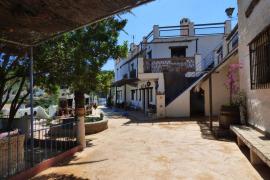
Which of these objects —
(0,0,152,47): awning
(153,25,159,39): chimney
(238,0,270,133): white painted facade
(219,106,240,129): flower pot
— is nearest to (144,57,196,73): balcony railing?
(153,25,159,39): chimney

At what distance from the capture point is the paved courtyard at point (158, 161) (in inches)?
213

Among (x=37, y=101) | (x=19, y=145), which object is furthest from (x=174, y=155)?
(x=37, y=101)

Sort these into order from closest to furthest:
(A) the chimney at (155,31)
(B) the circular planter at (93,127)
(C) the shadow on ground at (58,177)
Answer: (C) the shadow on ground at (58,177)
(B) the circular planter at (93,127)
(A) the chimney at (155,31)

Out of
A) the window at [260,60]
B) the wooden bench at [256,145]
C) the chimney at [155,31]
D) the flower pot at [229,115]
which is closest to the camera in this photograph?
the wooden bench at [256,145]

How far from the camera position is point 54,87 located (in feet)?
33.9

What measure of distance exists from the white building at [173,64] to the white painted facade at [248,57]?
6.64 m

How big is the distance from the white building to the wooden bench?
29.0 feet

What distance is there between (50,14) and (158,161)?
4.18 meters

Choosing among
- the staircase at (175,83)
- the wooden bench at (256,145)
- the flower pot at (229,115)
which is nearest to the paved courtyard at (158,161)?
the wooden bench at (256,145)

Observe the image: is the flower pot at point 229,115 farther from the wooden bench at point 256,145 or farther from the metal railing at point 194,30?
the metal railing at point 194,30

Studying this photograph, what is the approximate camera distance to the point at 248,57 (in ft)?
28.3

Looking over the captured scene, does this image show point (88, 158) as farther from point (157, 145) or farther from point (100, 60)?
point (100, 60)

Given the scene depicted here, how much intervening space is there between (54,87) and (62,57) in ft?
8.79

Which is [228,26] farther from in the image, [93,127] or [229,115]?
[93,127]
